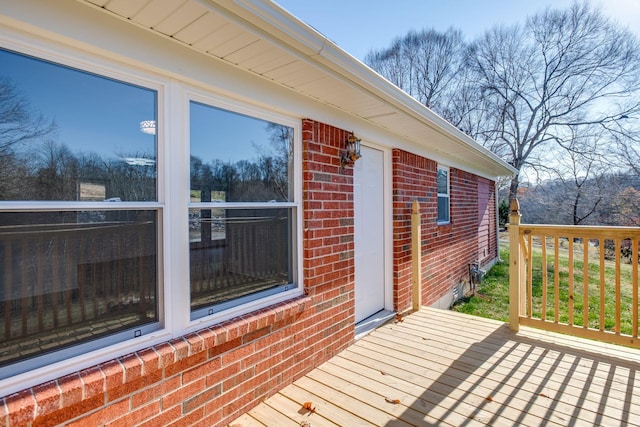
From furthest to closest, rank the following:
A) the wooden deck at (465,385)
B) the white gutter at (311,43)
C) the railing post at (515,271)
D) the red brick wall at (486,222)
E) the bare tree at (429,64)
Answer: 1. the bare tree at (429,64)
2. the red brick wall at (486,222)
3. the railing post at (515,271)
4. the wooden deck at (465,385)
5. the white gutter at (311,43)

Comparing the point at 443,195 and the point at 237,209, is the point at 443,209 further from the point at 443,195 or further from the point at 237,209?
the point at 237,209

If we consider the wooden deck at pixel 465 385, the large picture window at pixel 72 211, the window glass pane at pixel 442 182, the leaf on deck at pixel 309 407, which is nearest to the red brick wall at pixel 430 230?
the window glass pane at pixel 442 182

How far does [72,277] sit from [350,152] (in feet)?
8.41

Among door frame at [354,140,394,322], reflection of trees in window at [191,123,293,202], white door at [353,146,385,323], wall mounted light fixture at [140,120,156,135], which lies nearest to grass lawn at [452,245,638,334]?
door frame at [354,140,394,322]

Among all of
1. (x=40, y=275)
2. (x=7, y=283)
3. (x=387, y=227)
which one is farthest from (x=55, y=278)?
(x=387, y=227)

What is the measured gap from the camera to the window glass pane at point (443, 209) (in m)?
6.28

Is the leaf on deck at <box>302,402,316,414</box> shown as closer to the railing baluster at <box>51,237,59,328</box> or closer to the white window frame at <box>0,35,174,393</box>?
the white window frame at <box>0,35,174,393</box>

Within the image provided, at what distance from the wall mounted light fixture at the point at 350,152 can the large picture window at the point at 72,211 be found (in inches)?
75.4

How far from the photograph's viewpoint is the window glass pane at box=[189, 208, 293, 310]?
2232 millimetres

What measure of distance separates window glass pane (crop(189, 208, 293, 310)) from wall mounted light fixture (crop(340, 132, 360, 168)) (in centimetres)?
89

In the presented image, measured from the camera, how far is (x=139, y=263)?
1.93m

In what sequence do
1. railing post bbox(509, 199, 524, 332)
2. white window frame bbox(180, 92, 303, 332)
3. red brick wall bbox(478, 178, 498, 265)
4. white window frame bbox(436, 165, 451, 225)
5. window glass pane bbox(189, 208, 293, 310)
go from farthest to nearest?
red brick wall bbox(478, 178, 498, 265) < white window frame bbox(436, 165, 451, 225) < railing post bbox(509, 199, 524, 332) < window glass pane bbox(189, 208, 293, 310) < white window frame bbox(180, 92, 303, 332)

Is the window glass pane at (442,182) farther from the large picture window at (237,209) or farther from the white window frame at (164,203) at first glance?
the white window frame at (164,203)

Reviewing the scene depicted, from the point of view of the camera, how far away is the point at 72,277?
1.67 m
